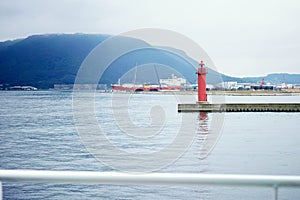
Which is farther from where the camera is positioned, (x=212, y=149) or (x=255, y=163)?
(x=212, y=149)

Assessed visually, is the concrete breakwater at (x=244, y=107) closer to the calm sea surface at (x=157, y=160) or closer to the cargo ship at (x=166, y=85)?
the cargo ship at (x=166, y=85)

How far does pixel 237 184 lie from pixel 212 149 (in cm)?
1361

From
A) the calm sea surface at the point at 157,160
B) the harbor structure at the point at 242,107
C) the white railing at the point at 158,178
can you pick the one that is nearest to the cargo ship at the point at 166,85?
the harbor structure at the point at 242,107

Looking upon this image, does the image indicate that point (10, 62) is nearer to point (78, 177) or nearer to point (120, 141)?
point (120, 141)

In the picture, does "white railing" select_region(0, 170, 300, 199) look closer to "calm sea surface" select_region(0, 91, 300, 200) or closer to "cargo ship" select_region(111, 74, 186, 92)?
"calm sea surface" select_region(0, 91, 300, 200)

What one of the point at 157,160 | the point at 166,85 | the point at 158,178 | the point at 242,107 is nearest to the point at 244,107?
the point at 242,107

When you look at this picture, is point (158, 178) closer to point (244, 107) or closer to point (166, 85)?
point (244, 107)

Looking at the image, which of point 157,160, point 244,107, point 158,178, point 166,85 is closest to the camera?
point 158,178

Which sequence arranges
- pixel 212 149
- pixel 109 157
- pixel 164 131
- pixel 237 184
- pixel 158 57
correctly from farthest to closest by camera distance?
pixel 164 131 → pixel 212 149 → pixel 109 157 → pixel 158 57 → pixel 237 184

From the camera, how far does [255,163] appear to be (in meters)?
11.2

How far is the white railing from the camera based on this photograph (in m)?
0.89

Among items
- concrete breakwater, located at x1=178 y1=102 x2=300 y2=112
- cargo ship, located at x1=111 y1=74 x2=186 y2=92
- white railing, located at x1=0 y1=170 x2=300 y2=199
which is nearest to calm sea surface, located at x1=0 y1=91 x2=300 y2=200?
cargo ship, located at x1=111 y1=74 x2=186 y2=92

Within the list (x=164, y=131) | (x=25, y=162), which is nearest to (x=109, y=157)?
(x=25, y=162)

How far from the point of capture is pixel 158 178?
91 cm
